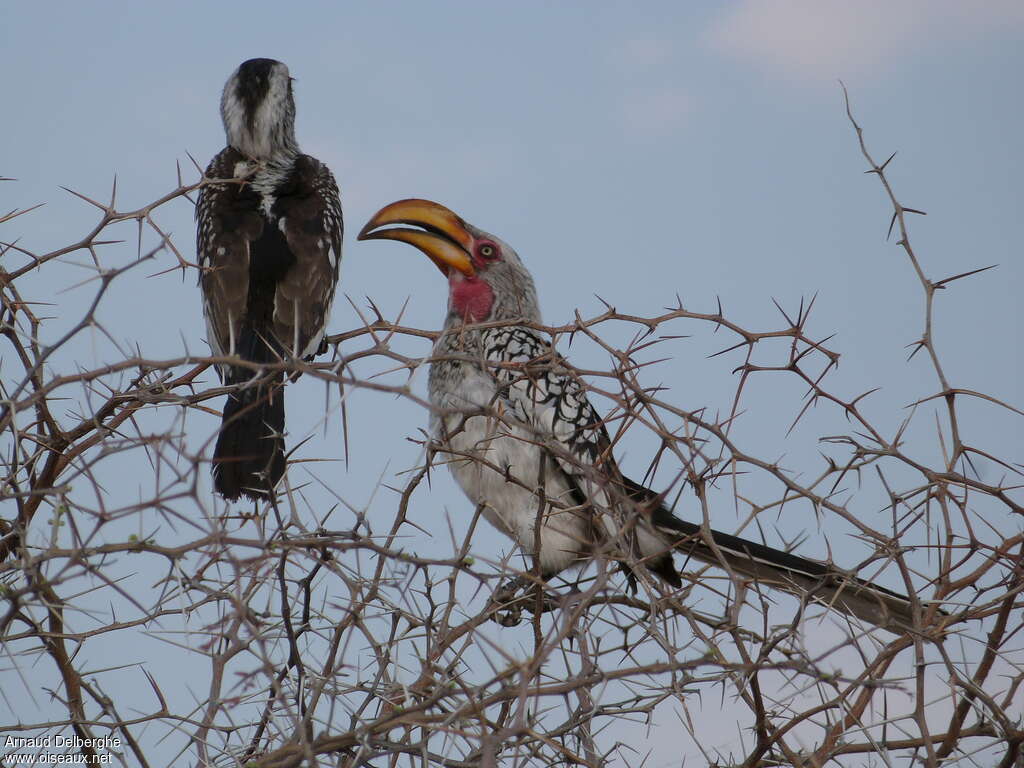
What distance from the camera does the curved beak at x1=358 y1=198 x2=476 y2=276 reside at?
4.05m

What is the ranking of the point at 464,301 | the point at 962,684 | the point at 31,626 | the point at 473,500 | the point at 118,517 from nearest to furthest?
the point at 118,517 → the point at 962,684 → the point at 31,626 → the point at 473,500 → the point at 464,301

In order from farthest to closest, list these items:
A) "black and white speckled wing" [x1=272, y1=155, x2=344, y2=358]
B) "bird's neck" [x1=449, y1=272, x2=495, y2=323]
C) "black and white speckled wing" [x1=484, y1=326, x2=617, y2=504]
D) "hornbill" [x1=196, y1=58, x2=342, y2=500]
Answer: "bird's neck" [x1=449, y1=272, x2=495, y2=323] → "black and white speckled wing" [x1=272, y1=155, x2=344, y2=358] → "black and white speckled wing" [x1=484, y1=326, x2=617, y2=504] → "hornbill" [x1=196, y1=58, x2=342, y2=500]


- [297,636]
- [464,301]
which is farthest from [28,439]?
[464,301]

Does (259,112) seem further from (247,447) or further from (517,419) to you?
(517,419)

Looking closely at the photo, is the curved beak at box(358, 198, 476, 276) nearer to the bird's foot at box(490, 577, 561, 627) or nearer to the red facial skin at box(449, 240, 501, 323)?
the red facial skin at box(449, 240, 501, 323)

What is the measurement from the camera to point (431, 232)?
436 centimetres

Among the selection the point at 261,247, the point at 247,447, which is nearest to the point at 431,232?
the point at 261,247

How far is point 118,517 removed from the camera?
1410 mm

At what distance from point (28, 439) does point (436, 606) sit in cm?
86

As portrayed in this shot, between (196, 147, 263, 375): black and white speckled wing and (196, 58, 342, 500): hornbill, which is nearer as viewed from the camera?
(196, 58, 342, 500): hornbill

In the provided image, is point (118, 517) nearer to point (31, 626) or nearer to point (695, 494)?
point (31, 626)

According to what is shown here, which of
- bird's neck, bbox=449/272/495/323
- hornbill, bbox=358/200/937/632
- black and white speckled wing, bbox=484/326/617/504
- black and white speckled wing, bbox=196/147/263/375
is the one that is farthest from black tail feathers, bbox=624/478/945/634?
black and white speckled wing, bbox=196/147/263/375

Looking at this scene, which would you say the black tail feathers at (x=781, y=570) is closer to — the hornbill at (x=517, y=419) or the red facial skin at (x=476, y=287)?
the hornbill at (x=517, y=419)

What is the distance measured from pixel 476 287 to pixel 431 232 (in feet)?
0.94
